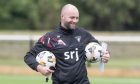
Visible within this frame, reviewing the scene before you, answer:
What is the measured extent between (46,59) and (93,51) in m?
0.69

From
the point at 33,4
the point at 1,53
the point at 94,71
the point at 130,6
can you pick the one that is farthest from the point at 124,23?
the point at 94,71

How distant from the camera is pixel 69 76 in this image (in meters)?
10.0

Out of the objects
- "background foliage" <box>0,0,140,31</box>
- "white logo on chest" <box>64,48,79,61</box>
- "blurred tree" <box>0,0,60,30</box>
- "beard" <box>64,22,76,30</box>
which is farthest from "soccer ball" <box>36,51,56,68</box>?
"background foliage" <box>0,0,140,31</box>

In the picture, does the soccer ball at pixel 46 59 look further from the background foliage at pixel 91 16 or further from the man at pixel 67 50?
the background foliage at pixel 91 16

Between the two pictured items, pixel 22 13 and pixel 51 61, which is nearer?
pixel 51 61

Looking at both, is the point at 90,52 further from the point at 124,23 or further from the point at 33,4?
the point at 124,23

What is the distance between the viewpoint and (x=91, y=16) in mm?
57188

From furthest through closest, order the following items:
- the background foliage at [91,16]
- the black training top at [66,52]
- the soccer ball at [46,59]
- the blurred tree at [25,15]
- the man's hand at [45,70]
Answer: the background foliage at [91,16] < the blurred tree at [25,15] < the black training top at [66,52] < the soccer ball at [46,59] < the man's hand at [45,70]

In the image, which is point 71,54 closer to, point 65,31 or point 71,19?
point 65,31

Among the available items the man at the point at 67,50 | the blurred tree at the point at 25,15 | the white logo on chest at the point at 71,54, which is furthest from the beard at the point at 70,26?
the blurred tree at the point at 25,15

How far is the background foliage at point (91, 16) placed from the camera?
52969 millimetres

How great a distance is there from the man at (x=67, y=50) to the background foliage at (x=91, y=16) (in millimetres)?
40483

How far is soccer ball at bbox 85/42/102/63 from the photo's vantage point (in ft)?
33.2

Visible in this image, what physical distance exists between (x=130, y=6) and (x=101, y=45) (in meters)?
45.4
